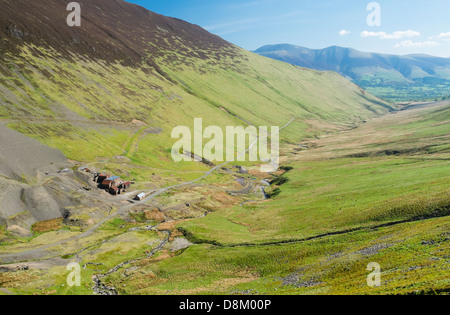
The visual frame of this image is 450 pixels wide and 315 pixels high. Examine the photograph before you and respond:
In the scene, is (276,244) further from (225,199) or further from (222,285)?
(225,199)

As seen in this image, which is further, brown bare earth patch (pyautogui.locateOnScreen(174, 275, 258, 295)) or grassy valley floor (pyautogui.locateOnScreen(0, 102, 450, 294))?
brown bare earth patch (pyautogui.locateOnScreen(174, 275, 258, 295))

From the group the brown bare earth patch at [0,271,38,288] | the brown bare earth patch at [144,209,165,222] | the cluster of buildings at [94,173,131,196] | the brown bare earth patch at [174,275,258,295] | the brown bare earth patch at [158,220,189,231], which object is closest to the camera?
the brown bare earth patch at [174,275,258,295]

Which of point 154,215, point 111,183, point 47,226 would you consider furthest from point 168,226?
point 47,226

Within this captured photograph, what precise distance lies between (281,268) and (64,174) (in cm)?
8395

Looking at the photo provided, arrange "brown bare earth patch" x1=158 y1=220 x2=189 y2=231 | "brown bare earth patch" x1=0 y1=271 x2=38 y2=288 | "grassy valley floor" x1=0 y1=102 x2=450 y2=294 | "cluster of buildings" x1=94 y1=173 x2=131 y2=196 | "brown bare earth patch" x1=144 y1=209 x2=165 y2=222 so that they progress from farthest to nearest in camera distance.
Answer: "cluster of buildings" x1=94 y1=173 x2=131 y2=196 < "brown bare earth patch" x1=144 y1=209 x2=165 y2=222 < "brown bare earth patch" x1=158 y1=220 x2=189 y2=231 < "brown bare earth patch" x1=0 y1=271 x2=38 y2=288 < "grassy valley floor" x1=0 y1=102 x2=450 y2=294

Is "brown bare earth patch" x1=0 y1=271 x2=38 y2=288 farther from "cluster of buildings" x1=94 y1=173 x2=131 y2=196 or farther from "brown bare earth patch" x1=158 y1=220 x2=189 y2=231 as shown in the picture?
"cluster of buildings" x1=94 y1=173 x2=131 y2=196

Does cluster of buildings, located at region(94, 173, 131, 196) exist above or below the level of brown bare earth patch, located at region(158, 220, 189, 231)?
above

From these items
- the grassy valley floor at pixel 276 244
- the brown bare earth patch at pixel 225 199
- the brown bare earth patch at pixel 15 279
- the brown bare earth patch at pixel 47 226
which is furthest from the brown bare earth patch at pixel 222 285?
the brown bare earth patch at pixel 225 199

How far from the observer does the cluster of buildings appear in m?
104

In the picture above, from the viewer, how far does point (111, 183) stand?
4149 inches

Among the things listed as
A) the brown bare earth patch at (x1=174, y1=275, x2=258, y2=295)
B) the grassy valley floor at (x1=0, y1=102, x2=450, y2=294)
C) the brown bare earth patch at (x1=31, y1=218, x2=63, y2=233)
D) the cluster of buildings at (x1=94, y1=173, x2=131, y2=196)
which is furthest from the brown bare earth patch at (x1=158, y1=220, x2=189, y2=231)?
the brown bare earth patch at (x1=174, y1=275, x2=258, y2=295)

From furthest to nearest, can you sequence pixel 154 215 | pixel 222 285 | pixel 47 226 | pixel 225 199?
pixel 225 199 → pixel 154 215 → pixel 47 226 → pixel 222 285
